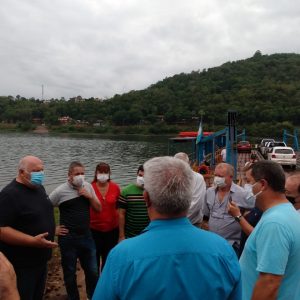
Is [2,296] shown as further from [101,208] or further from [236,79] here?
[236,79]

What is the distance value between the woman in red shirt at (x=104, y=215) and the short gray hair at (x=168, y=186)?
121 inches

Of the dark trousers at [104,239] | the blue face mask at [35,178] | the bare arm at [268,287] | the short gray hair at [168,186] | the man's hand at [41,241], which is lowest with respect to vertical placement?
the dark trousers at [104,239]

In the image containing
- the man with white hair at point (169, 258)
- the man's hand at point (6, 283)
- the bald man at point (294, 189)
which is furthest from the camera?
the bald man at point (294, 189)

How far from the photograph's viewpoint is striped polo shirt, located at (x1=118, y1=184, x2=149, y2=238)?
14.6 feet

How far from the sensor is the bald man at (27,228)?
3359 millimetres

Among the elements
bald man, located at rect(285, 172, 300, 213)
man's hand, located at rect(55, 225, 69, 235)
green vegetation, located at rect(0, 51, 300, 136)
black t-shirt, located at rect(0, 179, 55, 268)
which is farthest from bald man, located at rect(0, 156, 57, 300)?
green vegetation, located at rect(0, 51, 300, 136)

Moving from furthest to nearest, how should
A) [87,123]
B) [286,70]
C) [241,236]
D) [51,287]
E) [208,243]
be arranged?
[87,123] → [286,70] → [51,287] → [241,236] → [208,243]

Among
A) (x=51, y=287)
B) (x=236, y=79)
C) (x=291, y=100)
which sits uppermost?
(x=236, y=79)

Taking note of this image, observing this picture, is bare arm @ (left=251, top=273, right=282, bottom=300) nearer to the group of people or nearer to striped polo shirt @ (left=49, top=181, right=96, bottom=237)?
the group of people

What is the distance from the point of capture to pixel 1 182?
26625 mm

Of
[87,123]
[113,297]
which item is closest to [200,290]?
[113,297]

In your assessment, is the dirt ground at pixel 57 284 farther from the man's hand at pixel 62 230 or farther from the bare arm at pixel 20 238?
the bare arm at pixel 20 238

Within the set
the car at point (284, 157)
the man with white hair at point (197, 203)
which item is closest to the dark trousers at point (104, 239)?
the man with white hair at point (197, 203)

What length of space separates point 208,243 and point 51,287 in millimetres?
3799
